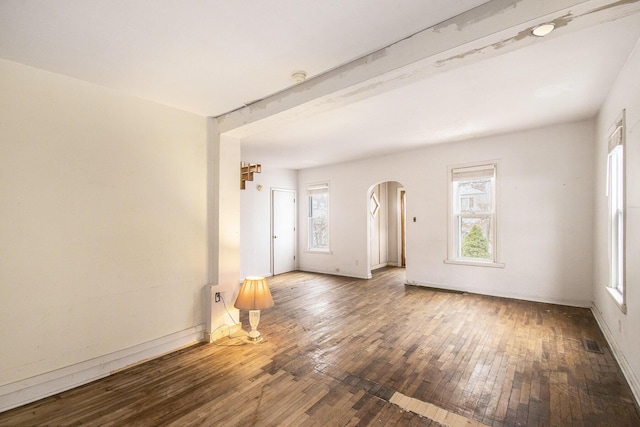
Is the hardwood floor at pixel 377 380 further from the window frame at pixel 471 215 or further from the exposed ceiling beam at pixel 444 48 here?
the exposed ceiling beam at pixel 444 48

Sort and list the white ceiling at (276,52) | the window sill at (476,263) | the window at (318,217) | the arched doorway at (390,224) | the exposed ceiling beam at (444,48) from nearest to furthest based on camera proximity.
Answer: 1. the exposed ceiling beam at (444,48)
2. the white ceiling at (276,52)
3. the window sill at (476,263)
4. the window at (318,217)
5. the arched doorway at (390,224)

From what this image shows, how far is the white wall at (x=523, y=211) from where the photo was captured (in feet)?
13.5

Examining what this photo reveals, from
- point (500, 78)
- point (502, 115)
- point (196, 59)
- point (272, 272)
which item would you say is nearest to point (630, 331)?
point (500, 78)

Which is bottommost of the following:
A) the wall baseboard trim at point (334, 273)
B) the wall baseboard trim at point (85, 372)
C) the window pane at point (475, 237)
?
the wall baseboard trim at point (334, 273)

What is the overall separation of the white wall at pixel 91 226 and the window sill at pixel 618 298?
13.2 feet

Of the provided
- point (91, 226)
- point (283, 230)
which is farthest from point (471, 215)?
point (91, 226)

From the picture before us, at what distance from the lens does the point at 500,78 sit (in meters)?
2.68

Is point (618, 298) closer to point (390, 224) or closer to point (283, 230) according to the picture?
point (390, 224)

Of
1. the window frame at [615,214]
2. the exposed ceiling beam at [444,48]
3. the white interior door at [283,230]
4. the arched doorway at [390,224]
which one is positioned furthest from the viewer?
the arched doorway at [390,224]

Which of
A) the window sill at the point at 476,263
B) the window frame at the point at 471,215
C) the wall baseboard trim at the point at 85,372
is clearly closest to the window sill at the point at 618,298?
the window sill at the point at 476,263

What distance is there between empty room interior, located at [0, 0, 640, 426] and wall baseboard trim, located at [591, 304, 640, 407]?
3 centimetres

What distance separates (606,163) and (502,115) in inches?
47.6

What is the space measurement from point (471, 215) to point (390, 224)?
3.20 metres

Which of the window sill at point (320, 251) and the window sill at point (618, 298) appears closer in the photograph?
the window sill at point (618, 298)
